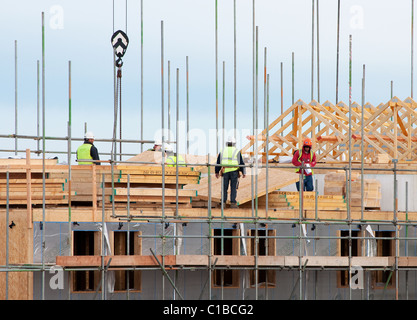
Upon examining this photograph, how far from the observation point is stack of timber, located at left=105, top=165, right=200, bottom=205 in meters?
24.4

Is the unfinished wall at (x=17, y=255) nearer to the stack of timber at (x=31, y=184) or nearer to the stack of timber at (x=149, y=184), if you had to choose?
the stack of timber at (x=31, y=184)

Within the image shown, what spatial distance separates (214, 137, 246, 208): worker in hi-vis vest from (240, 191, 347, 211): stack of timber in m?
1.23

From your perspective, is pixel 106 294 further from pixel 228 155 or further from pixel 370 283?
pixel 370 283

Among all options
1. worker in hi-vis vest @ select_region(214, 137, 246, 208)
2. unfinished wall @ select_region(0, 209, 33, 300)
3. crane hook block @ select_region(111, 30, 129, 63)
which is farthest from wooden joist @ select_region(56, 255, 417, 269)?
crane hook block @ select_region(111, 30, 129, 63)

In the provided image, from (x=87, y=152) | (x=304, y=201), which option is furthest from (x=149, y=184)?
(x=304, y=201)

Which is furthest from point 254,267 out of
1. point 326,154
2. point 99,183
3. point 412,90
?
point 412,90

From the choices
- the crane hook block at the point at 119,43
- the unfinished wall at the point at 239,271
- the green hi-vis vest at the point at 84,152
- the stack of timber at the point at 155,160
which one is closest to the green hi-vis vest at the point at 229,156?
the stack of timber at the point at 155,160

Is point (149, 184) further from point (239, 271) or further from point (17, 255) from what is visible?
point (17, 255)

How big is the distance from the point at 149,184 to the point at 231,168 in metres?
1.94

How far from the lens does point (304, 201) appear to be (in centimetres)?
2614

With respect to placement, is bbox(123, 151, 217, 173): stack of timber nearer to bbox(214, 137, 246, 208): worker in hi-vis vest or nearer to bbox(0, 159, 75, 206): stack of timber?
bbox(214, 137, 246, 208): worker in hi-vis vest

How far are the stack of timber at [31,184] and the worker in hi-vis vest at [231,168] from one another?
3.67m

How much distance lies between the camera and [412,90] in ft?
127
